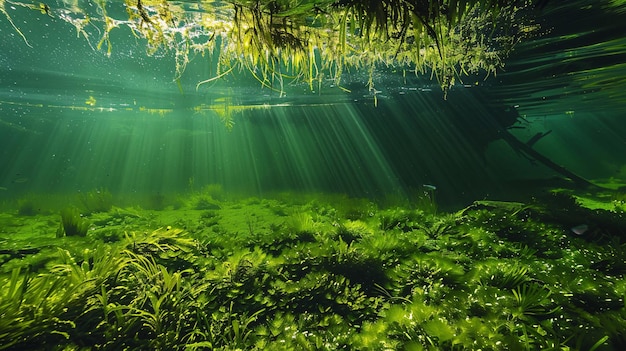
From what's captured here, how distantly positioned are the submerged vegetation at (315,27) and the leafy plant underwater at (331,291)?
2.95 meters

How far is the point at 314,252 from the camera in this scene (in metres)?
5.07

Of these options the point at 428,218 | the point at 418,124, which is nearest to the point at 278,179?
the point at 418,124

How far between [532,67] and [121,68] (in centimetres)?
1737

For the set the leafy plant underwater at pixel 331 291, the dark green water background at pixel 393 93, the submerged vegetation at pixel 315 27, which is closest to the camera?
the submerged vegetation at pixel 315 27

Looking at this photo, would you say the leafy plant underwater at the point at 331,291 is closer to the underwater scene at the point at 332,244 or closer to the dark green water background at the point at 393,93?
the underwater scene at the point at 332,244

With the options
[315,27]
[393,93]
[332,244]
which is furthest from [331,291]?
[393,93]

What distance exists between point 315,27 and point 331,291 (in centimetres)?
411

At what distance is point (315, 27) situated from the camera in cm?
425

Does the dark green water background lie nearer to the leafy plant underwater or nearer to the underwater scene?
the underwater scene

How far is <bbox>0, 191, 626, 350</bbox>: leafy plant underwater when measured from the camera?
3.12m

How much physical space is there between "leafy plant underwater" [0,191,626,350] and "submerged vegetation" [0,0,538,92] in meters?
2.95

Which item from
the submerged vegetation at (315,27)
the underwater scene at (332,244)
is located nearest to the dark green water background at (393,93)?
the underwater scene at (332,244)

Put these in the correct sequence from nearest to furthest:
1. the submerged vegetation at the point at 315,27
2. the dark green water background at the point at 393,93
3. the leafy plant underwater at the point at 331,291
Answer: the submerged vegetation at the point at 315,27
the leafy plant underwater at the point at 331,291
the dark green water background at the point at 393,93

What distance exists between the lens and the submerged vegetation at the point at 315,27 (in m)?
2.96
